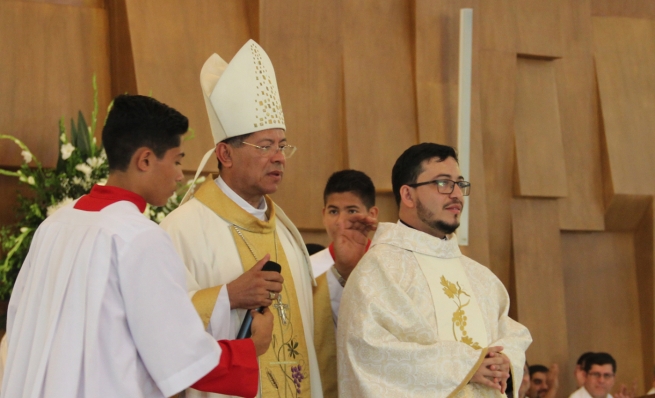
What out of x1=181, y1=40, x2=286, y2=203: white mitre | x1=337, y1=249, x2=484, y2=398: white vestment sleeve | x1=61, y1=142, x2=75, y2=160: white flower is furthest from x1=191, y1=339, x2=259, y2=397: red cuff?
x1=61, y1=142, x2=75, y2=160: white flower

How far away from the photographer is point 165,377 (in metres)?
2.33

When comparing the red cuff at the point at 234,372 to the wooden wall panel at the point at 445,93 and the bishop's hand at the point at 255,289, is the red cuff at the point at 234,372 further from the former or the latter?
the wooden wall panel at the point at 445,93

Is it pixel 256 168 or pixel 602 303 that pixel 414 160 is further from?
pixel 602 303

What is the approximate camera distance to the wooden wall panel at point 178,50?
17.1ft

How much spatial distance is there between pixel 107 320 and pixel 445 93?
165 inches

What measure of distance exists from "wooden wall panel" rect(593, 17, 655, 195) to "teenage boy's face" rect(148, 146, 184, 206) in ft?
15.4

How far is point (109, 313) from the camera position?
230 centimetres

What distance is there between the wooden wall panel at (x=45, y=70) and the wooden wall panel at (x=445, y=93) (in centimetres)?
216

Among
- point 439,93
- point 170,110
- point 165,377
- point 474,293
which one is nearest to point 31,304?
point 165,377

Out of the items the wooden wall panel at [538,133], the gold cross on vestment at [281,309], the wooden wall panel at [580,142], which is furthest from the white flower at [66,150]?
the wooden wall panel at [580,142]

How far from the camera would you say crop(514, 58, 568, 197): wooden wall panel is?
6.38 metres

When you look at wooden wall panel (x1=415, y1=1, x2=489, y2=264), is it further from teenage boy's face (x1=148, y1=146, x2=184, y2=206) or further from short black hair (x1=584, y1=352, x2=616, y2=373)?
teenage boy's face (x1=148, y1=146, x2=184, y2=206)

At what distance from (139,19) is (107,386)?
3420 millimetres

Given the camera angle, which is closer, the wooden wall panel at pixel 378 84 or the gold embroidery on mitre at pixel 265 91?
the gold embroidery on mitre at pixel 265 91
